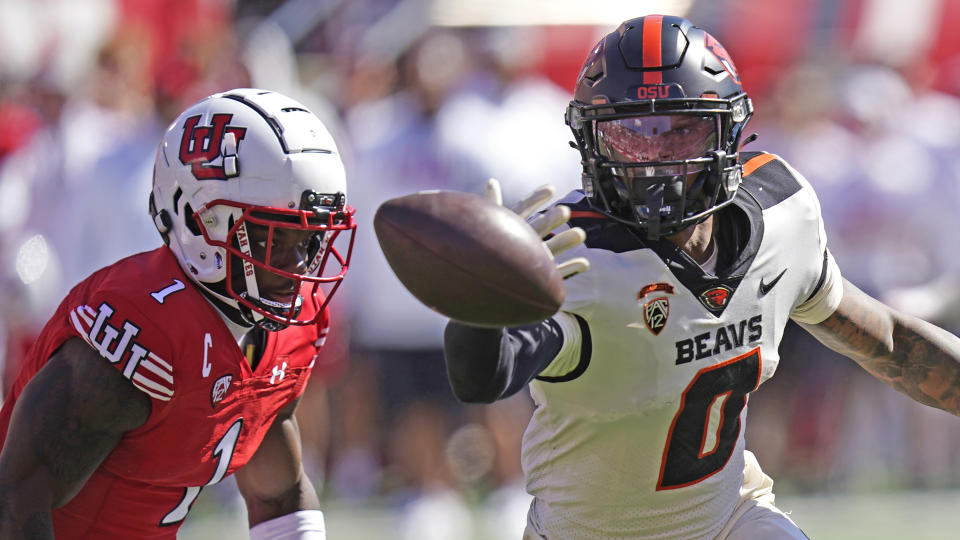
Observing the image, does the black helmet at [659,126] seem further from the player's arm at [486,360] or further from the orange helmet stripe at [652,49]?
the player's arm at [486,360]

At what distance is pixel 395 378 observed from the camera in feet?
22.8

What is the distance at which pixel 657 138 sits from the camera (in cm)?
316

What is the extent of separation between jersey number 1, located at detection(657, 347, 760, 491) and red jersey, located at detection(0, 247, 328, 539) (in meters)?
1.01

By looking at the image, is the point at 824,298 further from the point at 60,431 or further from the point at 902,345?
the point at 60,431

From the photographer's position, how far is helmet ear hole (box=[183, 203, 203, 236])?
133 inches

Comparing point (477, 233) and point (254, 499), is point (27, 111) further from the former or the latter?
point (477, 233)

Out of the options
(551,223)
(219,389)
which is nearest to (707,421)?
(551,223)

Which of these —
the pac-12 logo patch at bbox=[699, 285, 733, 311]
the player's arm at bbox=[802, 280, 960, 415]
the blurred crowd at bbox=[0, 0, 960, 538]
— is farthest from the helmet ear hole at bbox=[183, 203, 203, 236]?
the blurred crowd at bbox=[0, 0, 960, 538]

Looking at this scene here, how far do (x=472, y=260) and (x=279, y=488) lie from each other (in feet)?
4.57

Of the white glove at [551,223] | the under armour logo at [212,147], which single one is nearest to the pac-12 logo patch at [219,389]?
Result: the under armour logo at [212,147]

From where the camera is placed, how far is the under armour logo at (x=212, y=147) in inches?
131

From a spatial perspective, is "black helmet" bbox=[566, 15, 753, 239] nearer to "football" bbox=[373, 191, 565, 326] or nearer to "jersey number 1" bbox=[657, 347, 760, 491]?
"jersey number 1" bbox=[657, 347, 760, 491]

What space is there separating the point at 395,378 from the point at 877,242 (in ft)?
8.76

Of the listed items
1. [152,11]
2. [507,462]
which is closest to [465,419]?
[507,462]
